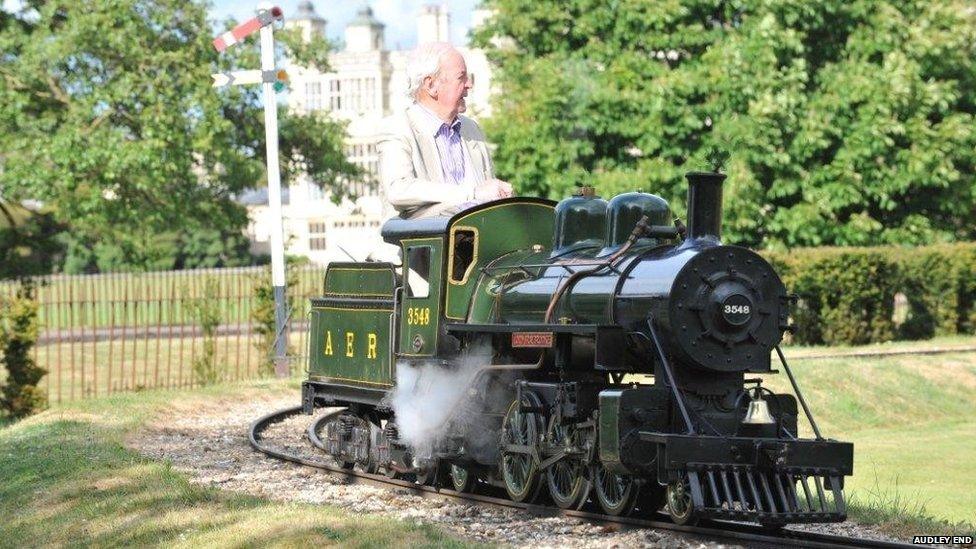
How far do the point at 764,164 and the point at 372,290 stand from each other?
68.1ft

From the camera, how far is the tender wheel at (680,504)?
968 cm

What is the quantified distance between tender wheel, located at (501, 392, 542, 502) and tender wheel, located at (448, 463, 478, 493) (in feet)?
2.30

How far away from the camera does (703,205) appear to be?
10.2 metres

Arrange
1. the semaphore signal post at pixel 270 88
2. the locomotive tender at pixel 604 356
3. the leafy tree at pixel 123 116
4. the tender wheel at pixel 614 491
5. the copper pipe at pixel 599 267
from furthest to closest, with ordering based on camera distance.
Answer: the leafy tree at pixel 123 116
the semaphore signal post at pixel 270 88
the copper pipe at pixel 599 267
the tender wheel at pixel 614 491
the locomotive tender at pixel 604 356

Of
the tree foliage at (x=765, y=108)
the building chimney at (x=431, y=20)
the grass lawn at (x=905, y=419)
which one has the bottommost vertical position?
the grass lawn at (x=905, y=419)

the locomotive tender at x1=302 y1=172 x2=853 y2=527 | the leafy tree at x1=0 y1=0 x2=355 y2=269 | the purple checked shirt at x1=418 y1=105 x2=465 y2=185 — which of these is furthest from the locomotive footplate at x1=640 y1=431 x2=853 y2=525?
the leafy tree at x1=0 y1=0 x2=355 y2=269

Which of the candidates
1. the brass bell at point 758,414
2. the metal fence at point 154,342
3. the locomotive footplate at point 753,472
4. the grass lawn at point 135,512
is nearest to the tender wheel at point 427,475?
the grass lawn at point 135,512

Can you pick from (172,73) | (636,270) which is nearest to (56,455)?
(636,270)

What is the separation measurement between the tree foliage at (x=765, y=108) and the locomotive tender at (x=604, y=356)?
19.9 m

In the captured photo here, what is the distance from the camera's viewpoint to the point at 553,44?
1359 inches

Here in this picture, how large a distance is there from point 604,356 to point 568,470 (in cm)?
113

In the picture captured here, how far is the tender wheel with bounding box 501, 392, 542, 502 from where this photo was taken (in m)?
10.7

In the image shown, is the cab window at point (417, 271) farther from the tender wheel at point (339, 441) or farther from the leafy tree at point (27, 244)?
the leafy tree at point (27, 244)

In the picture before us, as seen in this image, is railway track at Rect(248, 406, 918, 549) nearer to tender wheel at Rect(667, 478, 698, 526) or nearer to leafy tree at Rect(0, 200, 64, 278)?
tender wheel at Rect(667, 478, 698, 526)
